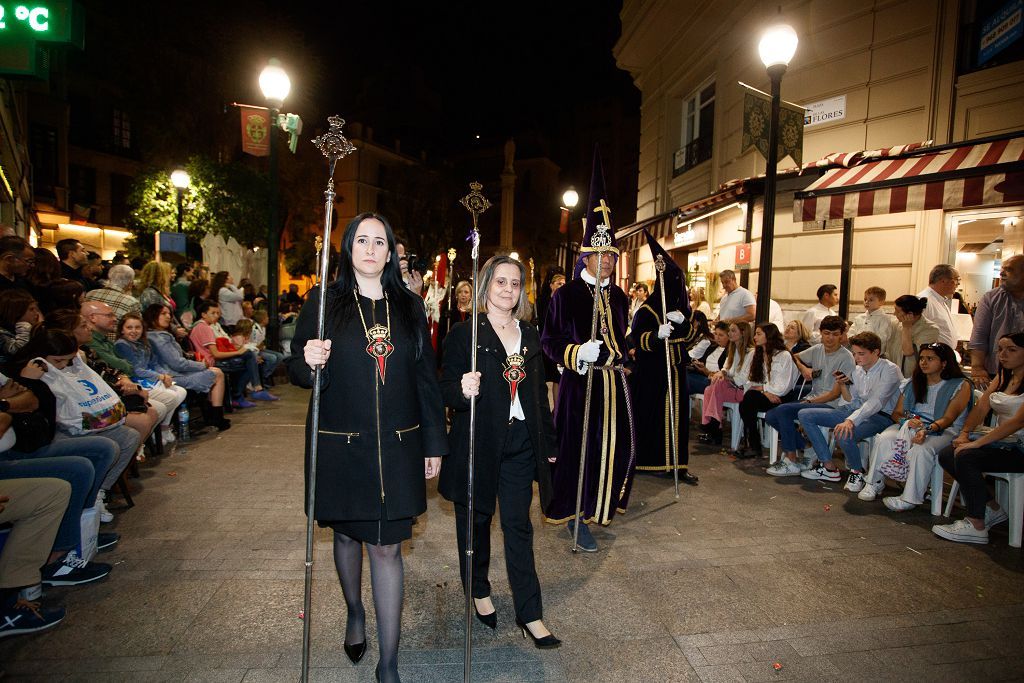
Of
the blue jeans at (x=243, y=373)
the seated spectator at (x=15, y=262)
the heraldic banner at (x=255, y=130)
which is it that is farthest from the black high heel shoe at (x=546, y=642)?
the heraldic banner at (x=255, y=130)

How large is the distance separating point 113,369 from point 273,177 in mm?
7349

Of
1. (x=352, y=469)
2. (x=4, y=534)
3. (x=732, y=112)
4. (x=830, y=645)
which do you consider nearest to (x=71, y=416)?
(x=4, y=534)

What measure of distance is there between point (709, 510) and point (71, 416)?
5.27 metres

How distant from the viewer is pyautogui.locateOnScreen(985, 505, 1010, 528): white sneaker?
4.84 meters

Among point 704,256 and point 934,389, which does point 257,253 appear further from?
point 934,389

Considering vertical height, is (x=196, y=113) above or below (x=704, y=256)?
above

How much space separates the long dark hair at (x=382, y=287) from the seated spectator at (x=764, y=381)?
556 cm

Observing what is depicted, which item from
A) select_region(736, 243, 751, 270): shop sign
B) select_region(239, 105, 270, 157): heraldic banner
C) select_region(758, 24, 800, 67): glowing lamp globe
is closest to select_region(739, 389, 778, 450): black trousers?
select_region(758, 24, 800, 67): glowing lamp globe

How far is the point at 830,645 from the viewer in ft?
10.6

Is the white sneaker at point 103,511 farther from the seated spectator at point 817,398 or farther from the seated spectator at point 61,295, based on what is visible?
the seated spectator at point 817,398

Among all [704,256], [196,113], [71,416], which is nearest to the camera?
[71,416]

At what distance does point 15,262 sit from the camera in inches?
219

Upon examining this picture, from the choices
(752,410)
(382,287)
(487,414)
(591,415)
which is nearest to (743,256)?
(752,410)

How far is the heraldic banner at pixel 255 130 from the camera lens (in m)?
12.0
